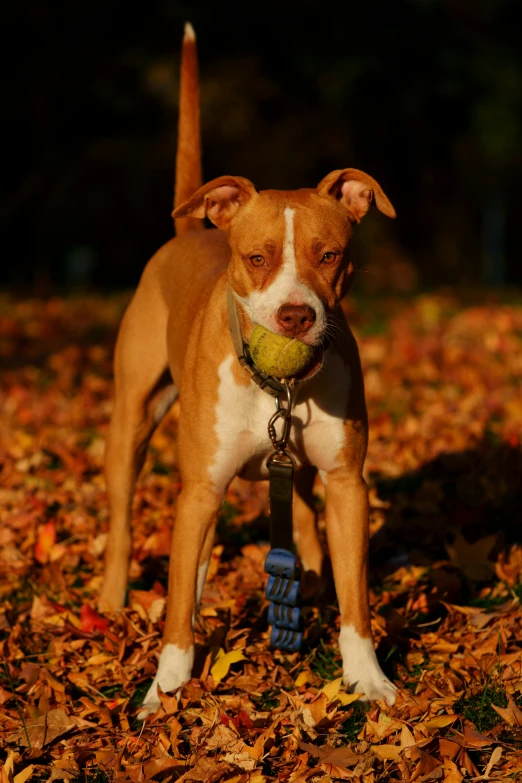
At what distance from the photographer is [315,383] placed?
3754mm

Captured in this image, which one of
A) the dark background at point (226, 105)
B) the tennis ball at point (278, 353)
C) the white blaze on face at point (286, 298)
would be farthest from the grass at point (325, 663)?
the dark background at point (226, 105)

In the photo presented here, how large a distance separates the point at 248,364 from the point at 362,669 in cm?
116

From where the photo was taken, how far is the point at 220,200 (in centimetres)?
390

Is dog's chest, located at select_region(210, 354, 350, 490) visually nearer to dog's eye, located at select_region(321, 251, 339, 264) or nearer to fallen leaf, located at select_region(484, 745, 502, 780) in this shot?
dog's eye, located at select_region(321, 251, 339, 264)

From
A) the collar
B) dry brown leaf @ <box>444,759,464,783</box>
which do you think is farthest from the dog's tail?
dry brown leaf @ <box>444,759,464,783</box>

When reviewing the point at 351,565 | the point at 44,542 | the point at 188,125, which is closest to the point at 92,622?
the point at 44,542

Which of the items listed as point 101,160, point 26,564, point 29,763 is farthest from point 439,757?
point 101,160

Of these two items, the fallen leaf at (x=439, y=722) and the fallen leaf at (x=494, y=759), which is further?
the fallen leaf at (x=439, y=722)

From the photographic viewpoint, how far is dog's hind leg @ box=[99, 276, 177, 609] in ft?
15.2

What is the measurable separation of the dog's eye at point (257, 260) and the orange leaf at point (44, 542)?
2106 millimetres

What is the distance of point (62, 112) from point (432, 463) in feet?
46.7

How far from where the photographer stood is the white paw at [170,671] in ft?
11.9

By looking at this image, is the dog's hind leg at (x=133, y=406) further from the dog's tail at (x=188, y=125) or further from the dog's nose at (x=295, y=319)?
the dog's nose at (x=295, y=319)

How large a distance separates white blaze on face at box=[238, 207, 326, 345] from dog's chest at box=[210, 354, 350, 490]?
1.09 ft
